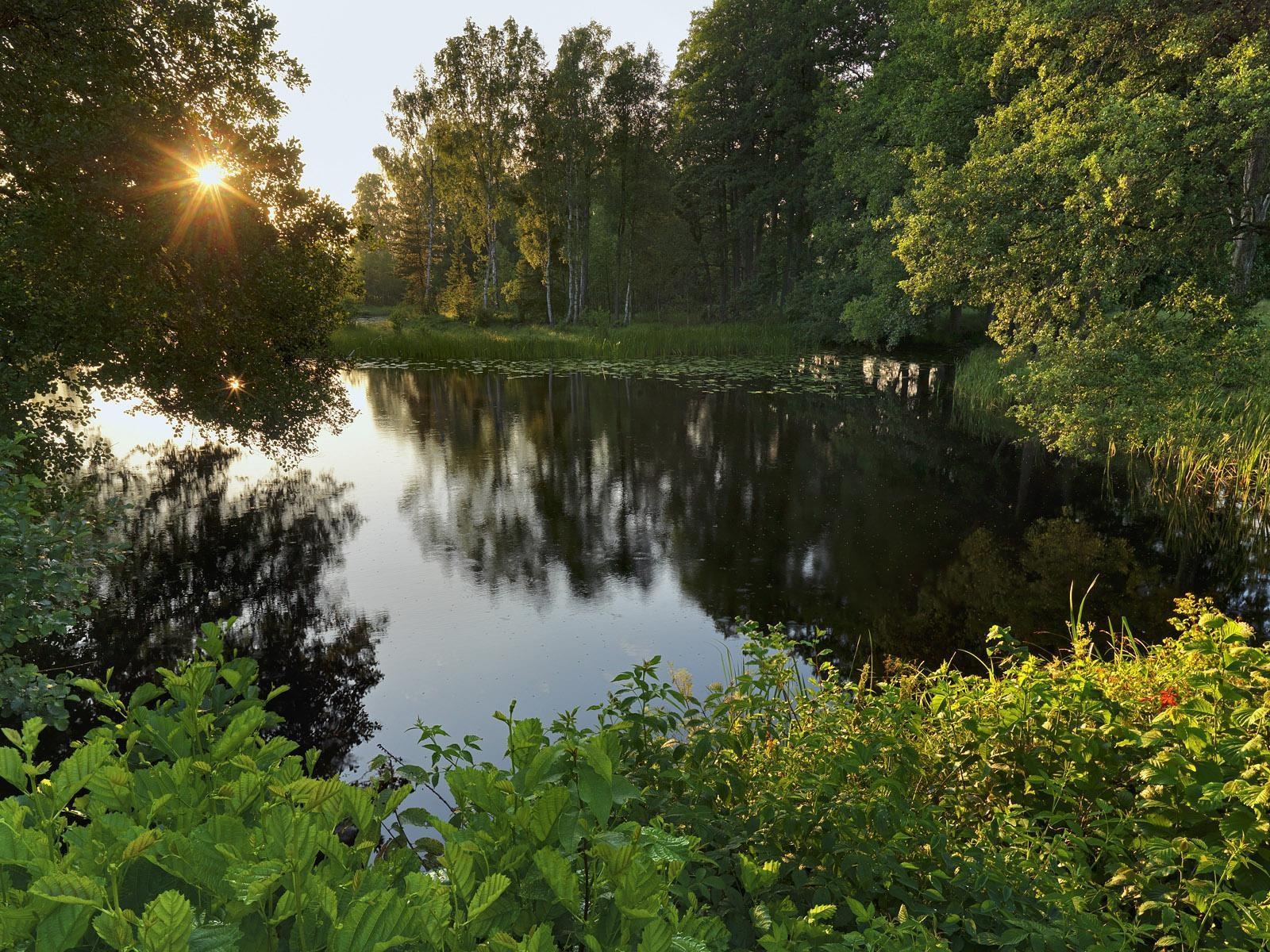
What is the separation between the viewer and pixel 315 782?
149cm

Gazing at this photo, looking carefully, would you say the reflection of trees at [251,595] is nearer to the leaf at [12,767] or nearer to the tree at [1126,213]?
the leaf at [12,767]

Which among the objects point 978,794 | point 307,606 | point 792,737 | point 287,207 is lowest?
point 307,606

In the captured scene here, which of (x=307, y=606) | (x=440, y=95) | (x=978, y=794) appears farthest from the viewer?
(x=440, y=95)

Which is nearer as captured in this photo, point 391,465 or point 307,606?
point 307,606

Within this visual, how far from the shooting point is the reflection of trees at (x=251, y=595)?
22.3 feet

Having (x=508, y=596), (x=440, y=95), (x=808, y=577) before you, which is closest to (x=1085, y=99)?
(x=808, y=577)

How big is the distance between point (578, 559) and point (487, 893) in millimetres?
9180

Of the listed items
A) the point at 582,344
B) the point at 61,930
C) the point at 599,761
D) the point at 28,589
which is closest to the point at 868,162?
the point at 582,344

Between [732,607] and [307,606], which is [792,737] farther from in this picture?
[307,606]

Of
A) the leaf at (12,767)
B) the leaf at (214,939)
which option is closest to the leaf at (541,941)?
the leaf at (214,939)

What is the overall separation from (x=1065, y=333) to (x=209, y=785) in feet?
44.9

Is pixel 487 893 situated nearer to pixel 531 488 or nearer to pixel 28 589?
pixel 28 589

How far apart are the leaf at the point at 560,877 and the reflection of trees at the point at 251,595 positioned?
17.0 feet

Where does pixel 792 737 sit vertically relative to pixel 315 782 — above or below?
below
